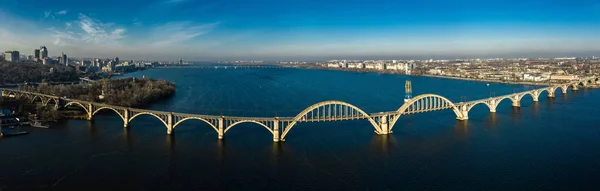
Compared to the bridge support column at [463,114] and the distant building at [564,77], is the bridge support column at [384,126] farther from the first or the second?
the distant building at [564,77]

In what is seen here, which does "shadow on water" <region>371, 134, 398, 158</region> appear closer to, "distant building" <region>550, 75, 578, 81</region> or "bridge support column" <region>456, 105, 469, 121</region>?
"bridge support column" <region>456, 105, 469, 121</region>

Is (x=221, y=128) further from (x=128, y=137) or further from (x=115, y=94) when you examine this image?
(x=115, y=94)

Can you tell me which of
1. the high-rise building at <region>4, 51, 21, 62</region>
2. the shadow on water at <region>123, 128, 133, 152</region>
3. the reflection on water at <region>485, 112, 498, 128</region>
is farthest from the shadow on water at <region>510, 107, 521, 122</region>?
the high-rise building at <region>4, 51, 21, 62</region>

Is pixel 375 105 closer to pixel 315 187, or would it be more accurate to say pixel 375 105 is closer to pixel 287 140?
pixel 287 140

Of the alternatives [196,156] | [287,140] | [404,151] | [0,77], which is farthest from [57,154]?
[0,77]

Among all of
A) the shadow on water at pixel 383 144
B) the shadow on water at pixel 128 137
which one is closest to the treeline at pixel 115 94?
the shadow on water at pixel 128 137
